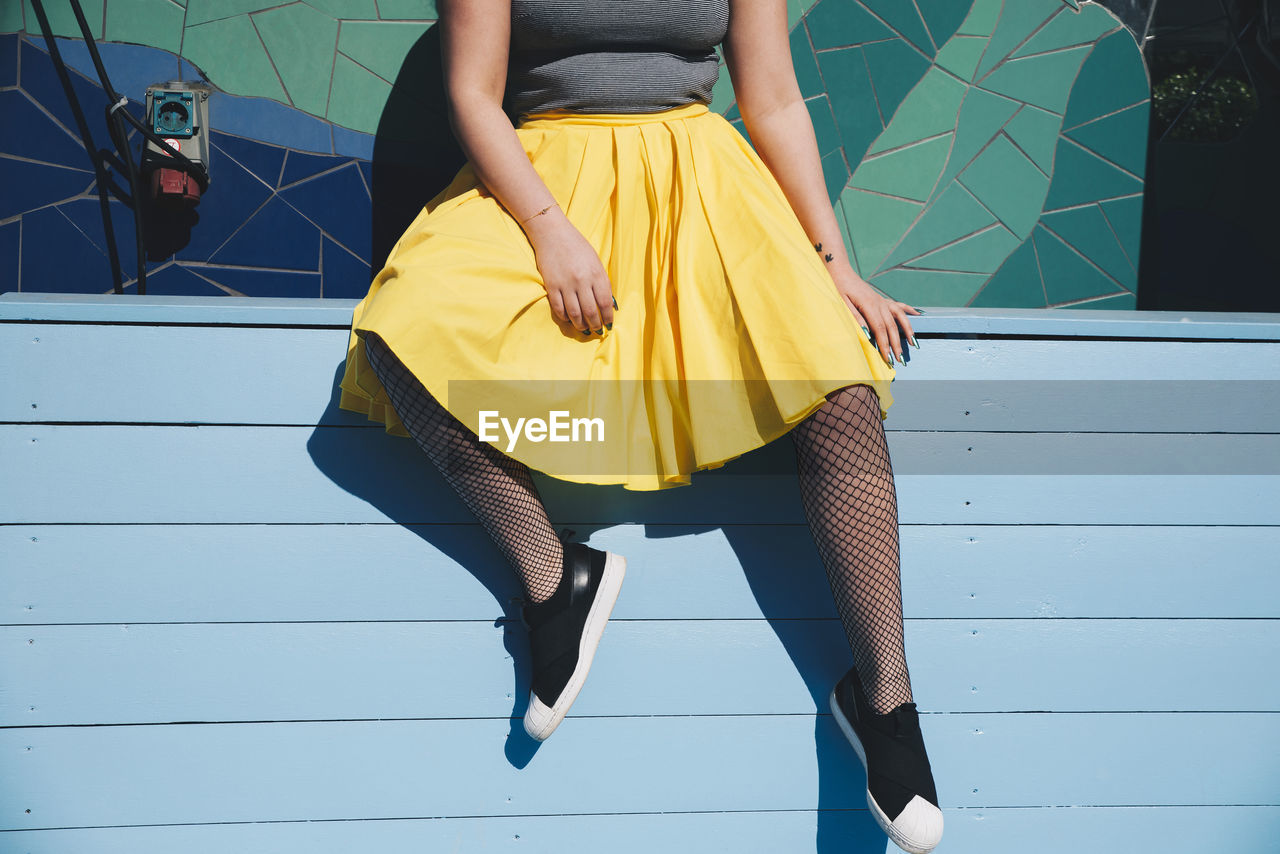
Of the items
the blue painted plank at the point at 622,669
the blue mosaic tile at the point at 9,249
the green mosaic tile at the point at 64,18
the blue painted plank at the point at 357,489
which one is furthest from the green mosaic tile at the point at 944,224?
the blue mosaic tile at the point at 9,249

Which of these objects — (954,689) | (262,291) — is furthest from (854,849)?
(262,291)

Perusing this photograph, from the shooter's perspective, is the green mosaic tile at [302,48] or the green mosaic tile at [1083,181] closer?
the green mosaic tile at [302,48]

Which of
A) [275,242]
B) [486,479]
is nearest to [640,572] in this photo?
[486,479]

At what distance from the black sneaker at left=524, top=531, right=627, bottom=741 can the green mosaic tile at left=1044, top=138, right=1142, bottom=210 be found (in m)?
1.19

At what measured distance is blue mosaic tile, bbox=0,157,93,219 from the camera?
1406 mm

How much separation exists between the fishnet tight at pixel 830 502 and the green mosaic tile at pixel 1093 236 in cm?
85

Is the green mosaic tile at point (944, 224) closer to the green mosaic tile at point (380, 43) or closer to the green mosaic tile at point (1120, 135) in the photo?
the green mosaic tile at point (1120, 135)

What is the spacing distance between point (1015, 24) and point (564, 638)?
1420 millimetres

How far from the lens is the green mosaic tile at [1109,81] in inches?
60.6

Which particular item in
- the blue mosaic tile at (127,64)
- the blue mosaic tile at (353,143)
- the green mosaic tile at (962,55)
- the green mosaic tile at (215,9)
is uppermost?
the green mosaic tile at (962,55)

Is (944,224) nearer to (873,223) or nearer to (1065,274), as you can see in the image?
(873,223)

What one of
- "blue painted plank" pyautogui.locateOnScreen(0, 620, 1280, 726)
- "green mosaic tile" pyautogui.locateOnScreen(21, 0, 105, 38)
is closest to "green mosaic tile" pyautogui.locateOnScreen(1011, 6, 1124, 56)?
"blue painted plank" pyautogui.locateOnScreen(0, 620, 1280, 726)

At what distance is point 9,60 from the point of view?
1.38 m

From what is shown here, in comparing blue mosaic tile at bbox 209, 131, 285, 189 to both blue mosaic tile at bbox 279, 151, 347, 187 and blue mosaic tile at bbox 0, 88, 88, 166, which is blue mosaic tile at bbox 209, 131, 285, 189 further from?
blue mosaic tile at bbox 0, 88, 88, 166
